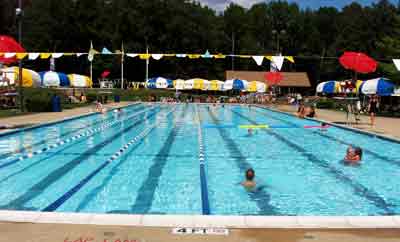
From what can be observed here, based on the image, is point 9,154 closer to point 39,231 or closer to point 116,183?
point 116,183

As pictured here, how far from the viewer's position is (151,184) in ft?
28.2

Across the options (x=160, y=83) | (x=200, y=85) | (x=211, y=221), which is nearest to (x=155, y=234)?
(x=211, y=221)

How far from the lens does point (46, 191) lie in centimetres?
784

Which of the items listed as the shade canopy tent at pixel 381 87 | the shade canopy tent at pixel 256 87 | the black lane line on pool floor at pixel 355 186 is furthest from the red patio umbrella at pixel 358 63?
the shade canopy tent at pixel 256 87

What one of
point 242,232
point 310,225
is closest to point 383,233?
point 310,225

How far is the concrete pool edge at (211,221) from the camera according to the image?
5008 millimetres

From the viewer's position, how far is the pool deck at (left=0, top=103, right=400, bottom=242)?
455 cm

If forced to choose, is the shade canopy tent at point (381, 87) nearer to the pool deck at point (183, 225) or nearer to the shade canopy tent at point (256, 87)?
the shade canopy tent at point (256, 87)

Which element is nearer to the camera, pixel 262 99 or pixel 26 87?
pixel 26 87

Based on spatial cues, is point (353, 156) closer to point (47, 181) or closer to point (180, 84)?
point (47, 181)

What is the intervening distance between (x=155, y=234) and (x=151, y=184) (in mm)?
3969

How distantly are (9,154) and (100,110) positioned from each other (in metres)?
14.5

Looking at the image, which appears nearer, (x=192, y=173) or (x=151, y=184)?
(x=151, y=184)

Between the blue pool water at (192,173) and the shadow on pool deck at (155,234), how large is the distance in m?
1.78
